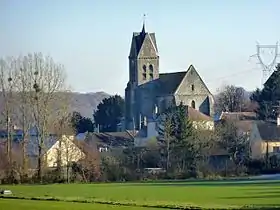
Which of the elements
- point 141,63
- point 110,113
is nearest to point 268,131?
point 110,113

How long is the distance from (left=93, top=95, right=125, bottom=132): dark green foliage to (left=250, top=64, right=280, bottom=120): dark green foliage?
3191 centimetres

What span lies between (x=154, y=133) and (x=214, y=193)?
61326mm

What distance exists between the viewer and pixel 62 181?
61781 millimetres

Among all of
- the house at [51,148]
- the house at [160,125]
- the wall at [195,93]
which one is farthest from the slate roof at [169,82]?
the house at [51,148]

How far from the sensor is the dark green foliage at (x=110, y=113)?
129 metres

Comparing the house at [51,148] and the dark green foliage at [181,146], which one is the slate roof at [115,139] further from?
the house at [51,148]

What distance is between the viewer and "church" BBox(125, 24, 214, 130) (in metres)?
126

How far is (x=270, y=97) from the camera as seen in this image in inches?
4085

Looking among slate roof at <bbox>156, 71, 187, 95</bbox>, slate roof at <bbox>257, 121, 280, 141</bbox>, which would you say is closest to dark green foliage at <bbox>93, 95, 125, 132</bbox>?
slate roof at <bbox>156, 71, 187, 95</bbox>

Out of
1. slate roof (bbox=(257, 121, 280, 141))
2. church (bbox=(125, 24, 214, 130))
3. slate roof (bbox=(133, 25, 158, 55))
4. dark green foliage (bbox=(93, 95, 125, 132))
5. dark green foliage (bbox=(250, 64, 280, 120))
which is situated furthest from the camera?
slate roof (bbox=(133, 25, 158, 55))

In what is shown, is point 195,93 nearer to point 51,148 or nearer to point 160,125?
point 160,125

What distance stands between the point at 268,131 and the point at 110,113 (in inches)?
1890

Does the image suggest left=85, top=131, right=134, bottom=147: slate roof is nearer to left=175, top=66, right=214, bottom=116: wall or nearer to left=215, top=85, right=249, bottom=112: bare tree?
left=175, top=66, right=214, bottom=116: wall

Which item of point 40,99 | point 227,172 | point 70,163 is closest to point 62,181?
point 70,163
